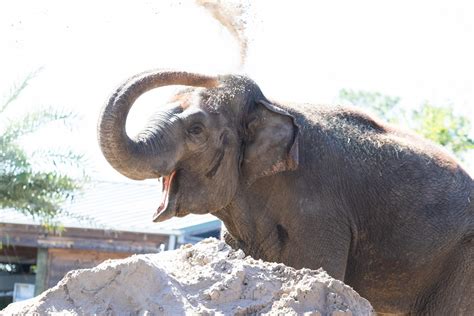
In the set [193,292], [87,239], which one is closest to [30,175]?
[87,239]

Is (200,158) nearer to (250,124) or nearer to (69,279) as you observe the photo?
(250,124)

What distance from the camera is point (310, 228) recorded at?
31.3ft

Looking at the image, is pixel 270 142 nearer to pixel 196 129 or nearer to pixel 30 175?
pixel 196 129

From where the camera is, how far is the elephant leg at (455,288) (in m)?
10.4

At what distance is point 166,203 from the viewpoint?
8992mm

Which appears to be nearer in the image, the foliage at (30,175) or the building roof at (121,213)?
the foliage at (30,175)

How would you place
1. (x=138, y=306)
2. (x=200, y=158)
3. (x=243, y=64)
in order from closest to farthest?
(x=138, y=306), (x=200, y=158), (x=243, y=64)

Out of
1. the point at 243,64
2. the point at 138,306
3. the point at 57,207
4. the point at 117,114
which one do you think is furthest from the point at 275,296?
the point at 57,207

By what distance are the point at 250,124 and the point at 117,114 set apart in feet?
4.54

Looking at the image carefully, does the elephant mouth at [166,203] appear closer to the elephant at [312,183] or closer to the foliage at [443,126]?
the elephant at [312,183]

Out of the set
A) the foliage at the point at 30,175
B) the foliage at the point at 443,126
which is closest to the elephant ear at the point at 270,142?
the foliage at the point at 30,175

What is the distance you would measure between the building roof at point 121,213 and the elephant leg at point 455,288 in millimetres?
9220

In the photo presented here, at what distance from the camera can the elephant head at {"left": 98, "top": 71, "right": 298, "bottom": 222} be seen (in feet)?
28.4

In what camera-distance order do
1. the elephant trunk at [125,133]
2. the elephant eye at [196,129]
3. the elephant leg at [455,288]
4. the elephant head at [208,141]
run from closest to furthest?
the elephant trunk at [125,133] → the elephant head at [208,141] → the elephant eye at [196,129] → the elephant leg at [455,288]
